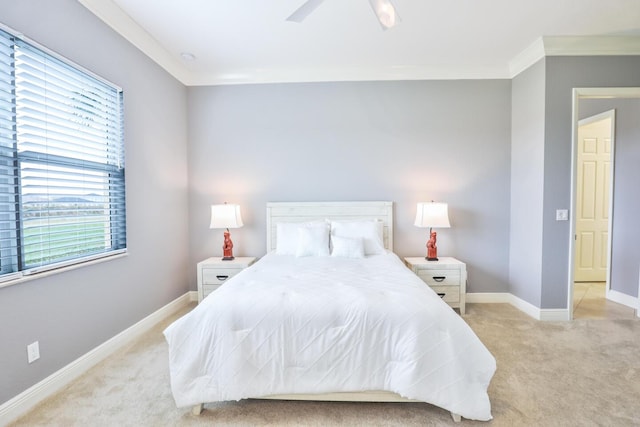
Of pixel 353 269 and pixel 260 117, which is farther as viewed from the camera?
pixel 260 117

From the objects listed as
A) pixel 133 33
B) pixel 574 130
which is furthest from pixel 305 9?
pixel 574 130

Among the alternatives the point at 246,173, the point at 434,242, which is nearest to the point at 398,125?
the point at 434,242

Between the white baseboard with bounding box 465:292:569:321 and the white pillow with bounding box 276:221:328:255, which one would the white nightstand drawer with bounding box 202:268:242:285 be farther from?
the white baseboard with bounding box 465:292:569:321

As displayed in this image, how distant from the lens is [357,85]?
3.53m

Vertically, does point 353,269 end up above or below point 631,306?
above

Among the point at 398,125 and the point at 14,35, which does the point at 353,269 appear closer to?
the point at 398,125

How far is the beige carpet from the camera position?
1656 millimetres

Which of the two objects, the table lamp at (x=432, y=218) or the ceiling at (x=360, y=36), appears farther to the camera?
the table lamp at (x=432, y=218)

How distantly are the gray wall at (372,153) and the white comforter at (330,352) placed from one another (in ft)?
6.61

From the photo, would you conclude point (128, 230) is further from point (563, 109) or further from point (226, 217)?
point (563, 109)

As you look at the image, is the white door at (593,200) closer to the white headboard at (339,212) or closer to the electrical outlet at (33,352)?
the white headboard at (339,212)

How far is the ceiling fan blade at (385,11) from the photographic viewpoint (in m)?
1.64

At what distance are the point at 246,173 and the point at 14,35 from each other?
2219mm

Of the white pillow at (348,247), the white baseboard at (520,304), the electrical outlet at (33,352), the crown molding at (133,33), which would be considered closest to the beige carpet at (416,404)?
the electrical outlet at (33,352)
